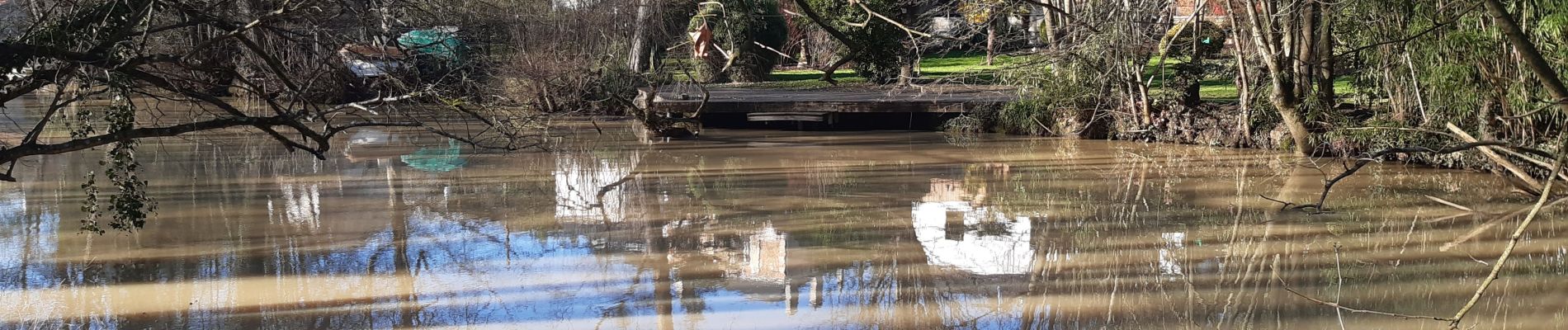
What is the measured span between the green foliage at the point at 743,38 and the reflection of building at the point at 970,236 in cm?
1080

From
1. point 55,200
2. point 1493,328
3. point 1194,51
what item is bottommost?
point 1493,328

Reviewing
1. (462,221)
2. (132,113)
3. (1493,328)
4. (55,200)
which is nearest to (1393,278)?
(1493,328)

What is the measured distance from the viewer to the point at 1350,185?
1045cm

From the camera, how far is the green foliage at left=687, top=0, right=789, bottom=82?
2072 cm

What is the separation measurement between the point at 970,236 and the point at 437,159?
21.5 ft

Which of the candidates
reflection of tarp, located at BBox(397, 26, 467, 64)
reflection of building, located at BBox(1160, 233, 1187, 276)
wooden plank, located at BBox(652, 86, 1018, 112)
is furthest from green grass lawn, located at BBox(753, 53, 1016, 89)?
reflection of building, located at BBox(1160, 233, 1187, 276)

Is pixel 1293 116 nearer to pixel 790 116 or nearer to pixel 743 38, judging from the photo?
pixel 790 116

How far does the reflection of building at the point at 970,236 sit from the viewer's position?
740cm

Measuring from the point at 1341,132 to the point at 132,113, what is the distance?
31.3ft

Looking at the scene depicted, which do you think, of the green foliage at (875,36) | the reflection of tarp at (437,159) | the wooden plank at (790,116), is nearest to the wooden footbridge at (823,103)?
the wooden plank at (790,116)

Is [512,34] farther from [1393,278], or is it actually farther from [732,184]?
[1393,278]

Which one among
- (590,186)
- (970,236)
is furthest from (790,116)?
(970,236)

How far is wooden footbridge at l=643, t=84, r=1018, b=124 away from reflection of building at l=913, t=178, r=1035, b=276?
568 cm

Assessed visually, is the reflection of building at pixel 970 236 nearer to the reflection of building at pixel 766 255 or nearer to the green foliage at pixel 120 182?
the reflection of building at pixel 766 255
